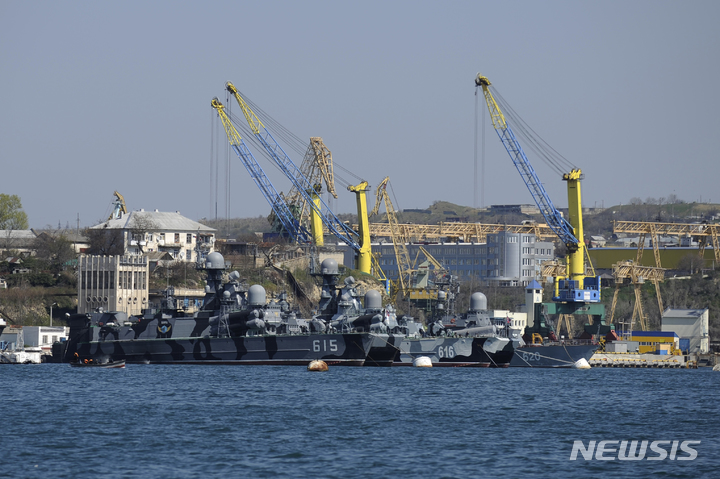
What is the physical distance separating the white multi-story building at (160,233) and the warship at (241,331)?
3933cm

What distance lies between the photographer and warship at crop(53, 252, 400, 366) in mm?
69312

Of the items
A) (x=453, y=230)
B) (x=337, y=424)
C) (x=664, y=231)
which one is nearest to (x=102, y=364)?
(x=337, y=424)

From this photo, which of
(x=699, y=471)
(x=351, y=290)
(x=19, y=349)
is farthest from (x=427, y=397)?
(x=19, y=349)

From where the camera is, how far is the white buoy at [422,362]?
72375 mm

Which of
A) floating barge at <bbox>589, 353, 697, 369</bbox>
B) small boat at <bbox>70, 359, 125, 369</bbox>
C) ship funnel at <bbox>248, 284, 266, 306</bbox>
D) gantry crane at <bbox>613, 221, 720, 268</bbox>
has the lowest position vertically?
floating barge at <bbox>589, 353, 697, 369</bbox>

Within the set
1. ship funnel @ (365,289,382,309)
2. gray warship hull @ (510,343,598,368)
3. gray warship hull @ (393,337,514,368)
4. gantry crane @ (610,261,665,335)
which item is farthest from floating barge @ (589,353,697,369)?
ship funnel @ (365,289,382,309)


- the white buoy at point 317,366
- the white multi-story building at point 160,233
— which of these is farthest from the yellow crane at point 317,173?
the white buoy at point 317,366

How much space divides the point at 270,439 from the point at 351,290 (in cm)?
3962

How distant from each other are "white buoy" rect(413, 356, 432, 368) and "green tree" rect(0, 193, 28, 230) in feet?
267

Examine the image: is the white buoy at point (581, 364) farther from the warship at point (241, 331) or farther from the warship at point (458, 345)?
the warship at point (241, 331)

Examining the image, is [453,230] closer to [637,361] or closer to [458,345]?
[637,361]

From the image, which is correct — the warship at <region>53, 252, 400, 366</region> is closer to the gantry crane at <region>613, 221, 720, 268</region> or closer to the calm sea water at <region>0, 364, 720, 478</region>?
the calm sea water at <region>0, 364, 720, 478</region>

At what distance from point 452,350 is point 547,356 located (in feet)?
32.0

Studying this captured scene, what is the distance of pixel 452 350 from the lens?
73.3 metres
